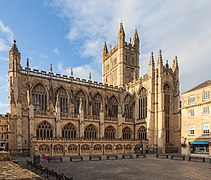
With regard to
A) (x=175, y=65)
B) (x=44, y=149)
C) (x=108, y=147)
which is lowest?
(x=108, y=147)

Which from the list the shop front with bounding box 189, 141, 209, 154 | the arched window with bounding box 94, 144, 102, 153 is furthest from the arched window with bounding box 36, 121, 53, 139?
the shop front with bounding box 189, 141, 209, 154

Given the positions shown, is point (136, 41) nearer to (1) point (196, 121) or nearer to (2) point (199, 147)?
(1) point (196, 121)

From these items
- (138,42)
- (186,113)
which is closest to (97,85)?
(186,113)

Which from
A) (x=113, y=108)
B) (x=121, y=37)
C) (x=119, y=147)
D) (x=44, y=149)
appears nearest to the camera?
(x=44, y=149)

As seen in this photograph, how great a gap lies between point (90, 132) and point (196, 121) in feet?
65.0

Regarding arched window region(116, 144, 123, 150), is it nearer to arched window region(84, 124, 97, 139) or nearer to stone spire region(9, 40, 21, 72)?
arched window region(84, 124, 97, 139)

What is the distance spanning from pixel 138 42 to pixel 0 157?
194 feet

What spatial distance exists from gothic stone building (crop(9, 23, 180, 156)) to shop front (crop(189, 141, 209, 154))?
6.82 m

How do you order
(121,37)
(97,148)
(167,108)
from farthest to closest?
(121,37) → (167,108) → (97,148)

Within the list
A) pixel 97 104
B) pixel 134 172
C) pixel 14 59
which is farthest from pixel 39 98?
pixel 134 172

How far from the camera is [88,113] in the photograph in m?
41.2

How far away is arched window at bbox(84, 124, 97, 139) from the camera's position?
37.5 meters

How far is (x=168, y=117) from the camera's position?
1588 inches

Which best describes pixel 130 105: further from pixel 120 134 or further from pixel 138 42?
pixel 138 42
